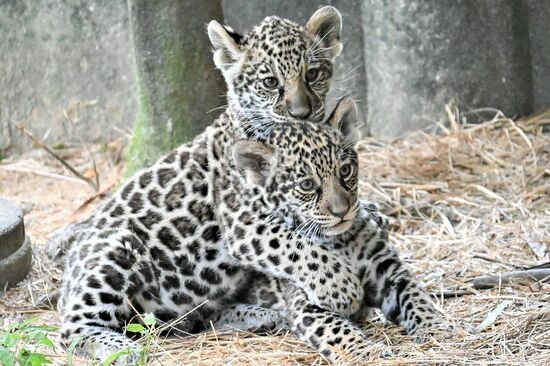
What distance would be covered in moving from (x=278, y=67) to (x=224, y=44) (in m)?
0.52

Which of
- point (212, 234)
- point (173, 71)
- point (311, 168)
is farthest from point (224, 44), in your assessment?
point (173, 71)

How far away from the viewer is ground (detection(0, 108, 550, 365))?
6.52 metres

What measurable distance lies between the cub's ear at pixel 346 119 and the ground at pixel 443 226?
3.95 feet

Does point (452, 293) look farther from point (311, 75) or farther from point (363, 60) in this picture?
point (363, 60)

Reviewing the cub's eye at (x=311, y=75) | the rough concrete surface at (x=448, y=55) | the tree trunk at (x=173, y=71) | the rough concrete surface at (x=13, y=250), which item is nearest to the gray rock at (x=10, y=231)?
the rough concrete surface at (x=13, y=250)

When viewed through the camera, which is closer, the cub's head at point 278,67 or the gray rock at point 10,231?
the cub's head at point 278,67

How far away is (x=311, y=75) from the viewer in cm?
762

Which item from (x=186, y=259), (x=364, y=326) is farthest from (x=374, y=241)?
(x=186, y=259)

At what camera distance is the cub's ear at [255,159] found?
22.8 ft

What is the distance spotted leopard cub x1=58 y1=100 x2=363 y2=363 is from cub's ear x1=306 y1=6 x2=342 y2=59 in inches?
35.7

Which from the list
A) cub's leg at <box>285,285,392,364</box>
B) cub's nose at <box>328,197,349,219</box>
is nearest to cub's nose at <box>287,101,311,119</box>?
cub's nose at <box>328,197,349,219</box>

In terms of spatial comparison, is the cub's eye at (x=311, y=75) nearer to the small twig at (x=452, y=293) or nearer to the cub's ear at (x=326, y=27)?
the cub's ear at (x=326, y=27)

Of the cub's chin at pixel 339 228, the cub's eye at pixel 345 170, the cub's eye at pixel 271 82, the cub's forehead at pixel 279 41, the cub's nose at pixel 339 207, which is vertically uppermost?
the cub's forehead at pixel 279 41

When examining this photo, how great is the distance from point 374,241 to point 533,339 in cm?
127
